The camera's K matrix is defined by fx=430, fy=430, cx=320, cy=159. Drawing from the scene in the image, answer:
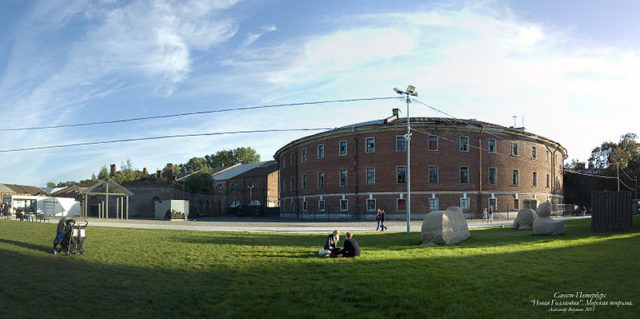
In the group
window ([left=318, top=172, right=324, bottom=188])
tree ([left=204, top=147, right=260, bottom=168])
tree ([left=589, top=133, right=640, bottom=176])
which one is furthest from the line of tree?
tree ([left=589, top=133, right=640, bottom=176])

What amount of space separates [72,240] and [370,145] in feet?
116

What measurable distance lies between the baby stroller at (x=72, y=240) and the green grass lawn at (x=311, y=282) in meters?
0.58

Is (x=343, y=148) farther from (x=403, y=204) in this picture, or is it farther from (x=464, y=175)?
(x=464, y=175)

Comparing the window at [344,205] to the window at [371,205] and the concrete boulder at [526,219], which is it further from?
the concrete boulder at [526,219]

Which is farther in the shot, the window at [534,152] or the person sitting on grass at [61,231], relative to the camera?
the window at [534,152]

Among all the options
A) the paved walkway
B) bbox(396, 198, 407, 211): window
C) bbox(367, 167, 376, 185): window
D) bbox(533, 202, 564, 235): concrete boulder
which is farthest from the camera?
bbox(367, 167, 376, 185): window

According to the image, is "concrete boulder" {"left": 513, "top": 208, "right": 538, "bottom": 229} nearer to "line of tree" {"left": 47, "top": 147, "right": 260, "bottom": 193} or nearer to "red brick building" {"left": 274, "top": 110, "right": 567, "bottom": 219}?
"red brick building" {"left": 274, "top": 110, "right": 567, "bottom": 219}

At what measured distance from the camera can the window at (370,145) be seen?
46562 millimetres

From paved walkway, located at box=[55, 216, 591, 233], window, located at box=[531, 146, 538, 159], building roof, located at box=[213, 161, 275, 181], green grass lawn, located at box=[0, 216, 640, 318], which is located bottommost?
paved walkway, located at box=[55, 216, 591, 233]

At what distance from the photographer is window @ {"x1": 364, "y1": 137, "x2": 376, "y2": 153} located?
153ft

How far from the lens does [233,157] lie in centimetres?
11788

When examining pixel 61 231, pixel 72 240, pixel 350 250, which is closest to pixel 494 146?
pixel 350 250

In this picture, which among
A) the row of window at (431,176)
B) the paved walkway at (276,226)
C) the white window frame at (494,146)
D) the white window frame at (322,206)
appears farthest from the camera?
the white window frame at (322,206)

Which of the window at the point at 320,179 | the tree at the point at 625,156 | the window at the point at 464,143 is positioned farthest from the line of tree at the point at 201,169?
the tree at the point at 625,156
